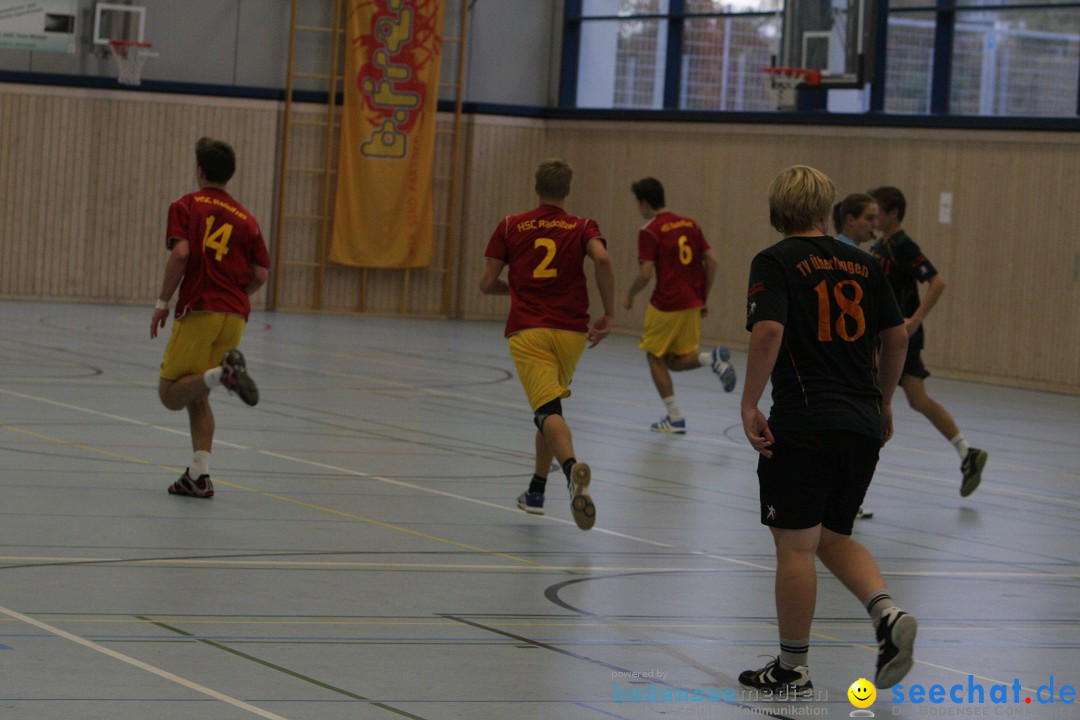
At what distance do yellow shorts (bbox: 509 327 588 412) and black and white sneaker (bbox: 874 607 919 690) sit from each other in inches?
127

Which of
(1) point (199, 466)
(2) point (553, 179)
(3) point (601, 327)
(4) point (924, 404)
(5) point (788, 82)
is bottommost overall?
(1) point (199, 466)

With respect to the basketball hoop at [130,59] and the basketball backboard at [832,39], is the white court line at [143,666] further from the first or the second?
the basketball hoop at [130,59]

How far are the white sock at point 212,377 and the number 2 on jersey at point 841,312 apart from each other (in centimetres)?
381

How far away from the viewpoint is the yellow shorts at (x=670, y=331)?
39.7 ft

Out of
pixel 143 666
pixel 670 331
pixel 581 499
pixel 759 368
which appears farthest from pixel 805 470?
pixel 670 331

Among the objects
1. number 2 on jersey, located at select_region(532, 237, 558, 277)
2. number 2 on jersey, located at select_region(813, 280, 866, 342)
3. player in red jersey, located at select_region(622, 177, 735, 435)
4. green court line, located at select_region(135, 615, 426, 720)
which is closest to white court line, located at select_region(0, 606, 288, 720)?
green court line, located at select_region(135, 615, 426, 720)

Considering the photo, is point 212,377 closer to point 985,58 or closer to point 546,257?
point 546,257

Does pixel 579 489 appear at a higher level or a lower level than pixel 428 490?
higher

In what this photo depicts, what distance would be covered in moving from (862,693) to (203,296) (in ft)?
14.2

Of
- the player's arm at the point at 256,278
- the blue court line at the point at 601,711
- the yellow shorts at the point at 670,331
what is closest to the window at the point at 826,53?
the yellow shorts at the point at 670,331

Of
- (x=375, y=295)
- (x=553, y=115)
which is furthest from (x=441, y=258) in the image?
(x=553, y=115)

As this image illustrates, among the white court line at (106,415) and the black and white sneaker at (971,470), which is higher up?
the black and white sneaker at (971,470)

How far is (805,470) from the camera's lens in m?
4.56

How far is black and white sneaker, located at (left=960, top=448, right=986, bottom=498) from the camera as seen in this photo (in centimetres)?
905
